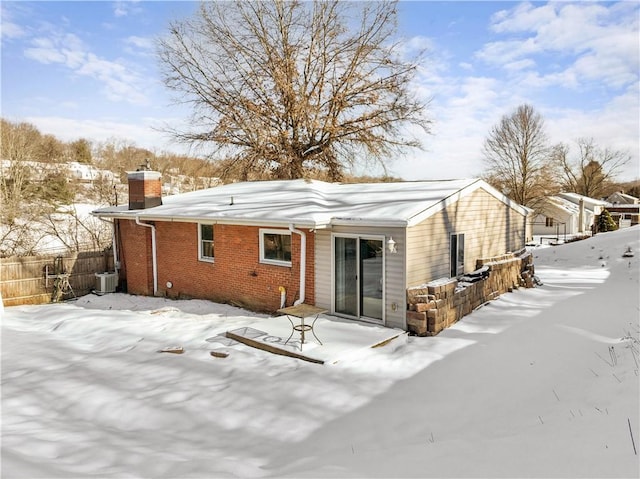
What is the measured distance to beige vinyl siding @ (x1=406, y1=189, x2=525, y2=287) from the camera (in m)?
8.72

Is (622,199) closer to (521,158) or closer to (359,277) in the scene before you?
(521,158)

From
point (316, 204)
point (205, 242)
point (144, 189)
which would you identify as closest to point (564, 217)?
point (316, 204)

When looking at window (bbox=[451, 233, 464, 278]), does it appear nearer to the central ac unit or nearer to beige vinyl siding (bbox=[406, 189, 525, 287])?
beige vinyl siding (bbox=[406, 189, 525, 287])

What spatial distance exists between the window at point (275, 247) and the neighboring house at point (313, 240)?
0.03 m

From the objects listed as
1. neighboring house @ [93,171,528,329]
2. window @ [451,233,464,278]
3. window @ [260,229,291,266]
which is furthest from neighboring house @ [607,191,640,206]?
window @ [260,229,291,266]

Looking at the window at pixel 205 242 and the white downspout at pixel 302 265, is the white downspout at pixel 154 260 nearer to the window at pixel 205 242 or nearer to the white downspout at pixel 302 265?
the window at pixel 205 242

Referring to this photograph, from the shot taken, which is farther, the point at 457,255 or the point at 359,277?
the point at 457,255

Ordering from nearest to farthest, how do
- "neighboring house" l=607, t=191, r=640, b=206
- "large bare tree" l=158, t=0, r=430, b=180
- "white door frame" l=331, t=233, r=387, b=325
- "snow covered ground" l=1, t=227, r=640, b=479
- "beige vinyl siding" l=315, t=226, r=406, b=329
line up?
"snow covered ground" l=1, t=227, r=640, b=479 → "beige vinyl siding" l=315, t=226, r=406, b=329 → "white door frame" l=331, t=233, r=387, b=325 → "large bare tree" l=158, t=0, r=430, b=180 → "neighboring house" l=607, t=191, r=640, b=206

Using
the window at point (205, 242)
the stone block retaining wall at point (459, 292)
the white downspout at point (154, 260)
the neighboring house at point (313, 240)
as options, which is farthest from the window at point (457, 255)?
the white downspout at point (154, 260)

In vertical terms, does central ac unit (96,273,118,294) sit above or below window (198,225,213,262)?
below

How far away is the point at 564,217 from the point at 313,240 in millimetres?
39616

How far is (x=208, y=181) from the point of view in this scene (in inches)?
1423

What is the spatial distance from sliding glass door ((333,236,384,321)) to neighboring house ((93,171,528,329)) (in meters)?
0.02

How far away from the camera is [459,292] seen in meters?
9.17
